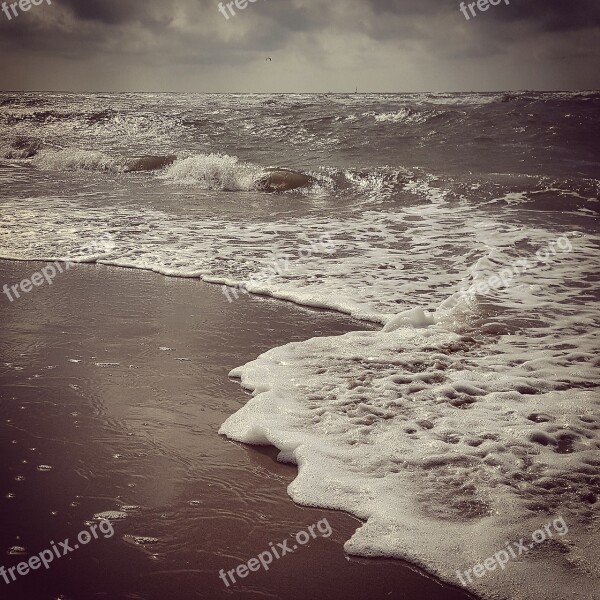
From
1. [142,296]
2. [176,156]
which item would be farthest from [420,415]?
[176,156]

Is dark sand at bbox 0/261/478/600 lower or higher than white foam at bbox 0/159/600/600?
higher

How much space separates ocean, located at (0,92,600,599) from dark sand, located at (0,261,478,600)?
0.15 metres

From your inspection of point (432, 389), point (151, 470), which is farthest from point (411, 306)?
point (151, 470)

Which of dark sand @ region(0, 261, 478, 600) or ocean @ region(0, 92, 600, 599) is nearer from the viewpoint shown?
dark sand @ region(0, 261, 478, 600)

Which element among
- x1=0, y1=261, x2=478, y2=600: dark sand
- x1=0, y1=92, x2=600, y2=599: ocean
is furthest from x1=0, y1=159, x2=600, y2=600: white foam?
x1=0, y1=261, x2=478, y2=600: dark sand

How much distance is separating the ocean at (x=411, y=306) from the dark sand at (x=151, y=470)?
151 millimetres

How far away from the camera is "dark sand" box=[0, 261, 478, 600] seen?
2.04 meters

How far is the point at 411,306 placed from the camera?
520 centimetres

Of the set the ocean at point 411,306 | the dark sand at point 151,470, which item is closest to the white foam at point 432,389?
the ocean at point 411,306

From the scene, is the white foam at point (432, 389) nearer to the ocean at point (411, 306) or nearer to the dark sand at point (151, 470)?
the ocean at point (411, 306)

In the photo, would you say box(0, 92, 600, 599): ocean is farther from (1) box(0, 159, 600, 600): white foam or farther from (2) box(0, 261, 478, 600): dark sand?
(2) box(0, 261, 478, 600): dark sand

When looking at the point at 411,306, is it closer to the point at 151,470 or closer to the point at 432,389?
the point at 432,389

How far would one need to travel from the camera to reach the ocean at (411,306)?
8.08ft

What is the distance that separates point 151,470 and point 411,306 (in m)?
3.14
